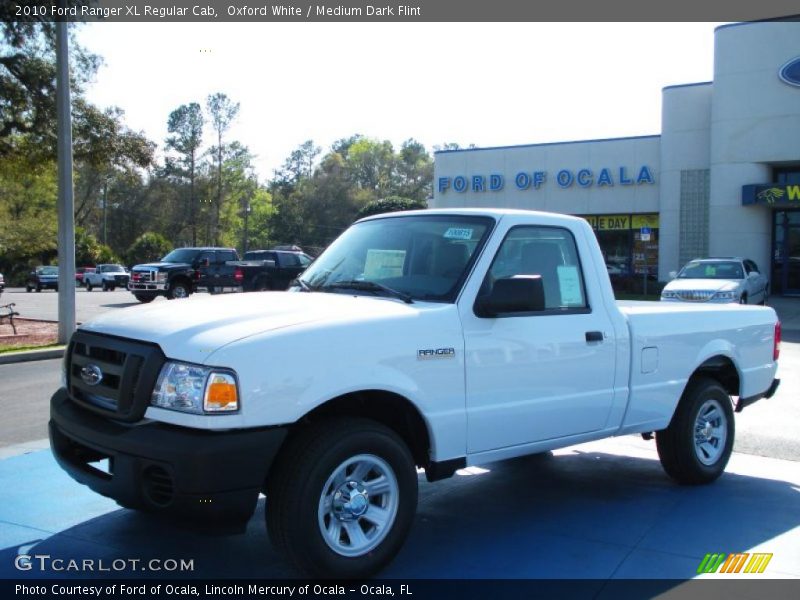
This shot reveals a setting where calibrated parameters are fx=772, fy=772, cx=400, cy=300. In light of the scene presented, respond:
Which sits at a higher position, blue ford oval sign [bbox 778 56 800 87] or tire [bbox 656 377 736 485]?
blue ford oval sign [bbox 778 56 800 87]

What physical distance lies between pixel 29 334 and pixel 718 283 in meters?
17.1

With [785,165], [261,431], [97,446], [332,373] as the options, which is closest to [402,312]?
[332,373]

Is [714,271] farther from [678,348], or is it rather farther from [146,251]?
[146,251]

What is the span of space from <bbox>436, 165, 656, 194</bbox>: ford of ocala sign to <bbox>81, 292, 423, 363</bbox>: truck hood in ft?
104

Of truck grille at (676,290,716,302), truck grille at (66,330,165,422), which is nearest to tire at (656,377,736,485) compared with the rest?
truck grille at (66,330,165,422)

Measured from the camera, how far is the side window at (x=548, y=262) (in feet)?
15.9

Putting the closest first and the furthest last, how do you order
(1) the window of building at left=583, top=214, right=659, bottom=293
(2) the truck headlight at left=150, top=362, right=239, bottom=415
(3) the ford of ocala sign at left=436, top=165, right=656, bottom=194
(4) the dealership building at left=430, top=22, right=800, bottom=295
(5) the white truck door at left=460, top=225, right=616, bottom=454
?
(2) the truck headlight at left=150, top=362, right=239, bottom=415
(5) the white truck door at left=460, top=225, right=616, bottom=454
(4) the dealership building at left=430, top=22, right=800, bottom=295
(3) the ford of ocala sign at left=436, top=165, right=656, bottom=194
(1) the window of building at left=583, top=214, right=659, bottom=293

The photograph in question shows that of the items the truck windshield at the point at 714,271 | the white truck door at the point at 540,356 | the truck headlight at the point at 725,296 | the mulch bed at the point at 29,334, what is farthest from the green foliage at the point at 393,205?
the white truck door at the point at 540,356

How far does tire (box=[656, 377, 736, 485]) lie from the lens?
19.0 ft

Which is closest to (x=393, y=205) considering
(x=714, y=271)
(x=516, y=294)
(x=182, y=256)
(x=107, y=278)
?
(x=182, y=256)

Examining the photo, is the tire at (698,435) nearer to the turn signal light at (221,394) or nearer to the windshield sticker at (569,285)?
the windshield sticker at (569,285)

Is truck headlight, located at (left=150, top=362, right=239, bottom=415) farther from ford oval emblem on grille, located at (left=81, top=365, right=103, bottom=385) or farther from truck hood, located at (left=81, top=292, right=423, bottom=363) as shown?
ford oval emblem on grille, located at (left=81, top=365, right=103, bottom=385)

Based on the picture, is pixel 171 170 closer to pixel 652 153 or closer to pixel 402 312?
pixel 652 153

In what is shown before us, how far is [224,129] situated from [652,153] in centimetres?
5004
